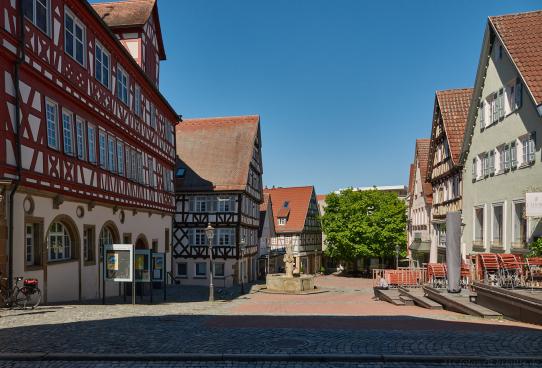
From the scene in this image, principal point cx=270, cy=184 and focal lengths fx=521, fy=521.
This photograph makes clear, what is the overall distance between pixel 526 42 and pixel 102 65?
16850 mm

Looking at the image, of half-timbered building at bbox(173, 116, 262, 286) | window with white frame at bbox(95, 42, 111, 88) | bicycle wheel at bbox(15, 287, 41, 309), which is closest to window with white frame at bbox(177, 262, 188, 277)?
half-timbered building at bbox(173, 116, 262, 286)

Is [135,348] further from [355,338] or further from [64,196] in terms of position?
[64,196]

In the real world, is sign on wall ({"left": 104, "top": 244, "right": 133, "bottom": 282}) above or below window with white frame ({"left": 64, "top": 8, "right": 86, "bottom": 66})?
below

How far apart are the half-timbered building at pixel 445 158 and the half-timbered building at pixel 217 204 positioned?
14.0 m

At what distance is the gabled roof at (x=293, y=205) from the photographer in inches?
2312

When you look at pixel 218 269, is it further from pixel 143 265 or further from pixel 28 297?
pixel 28 297

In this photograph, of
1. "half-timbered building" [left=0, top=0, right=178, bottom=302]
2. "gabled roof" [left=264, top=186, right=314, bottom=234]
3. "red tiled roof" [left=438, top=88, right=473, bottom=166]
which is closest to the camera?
"half-timbered building" [left=0, top=0, right=178, bottom=302]

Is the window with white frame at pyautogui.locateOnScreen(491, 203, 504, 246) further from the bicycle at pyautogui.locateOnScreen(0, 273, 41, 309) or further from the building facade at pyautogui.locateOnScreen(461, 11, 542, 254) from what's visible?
the bicycle at pyautogui.locateOnScreen(0, 273, 41, 309)

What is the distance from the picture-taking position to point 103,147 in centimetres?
2009

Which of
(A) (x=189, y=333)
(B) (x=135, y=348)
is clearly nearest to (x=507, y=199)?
(A) (x=189, y=333)

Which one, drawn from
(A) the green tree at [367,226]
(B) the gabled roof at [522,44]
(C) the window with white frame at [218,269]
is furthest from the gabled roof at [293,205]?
(B) the gabled roof at [522,44]

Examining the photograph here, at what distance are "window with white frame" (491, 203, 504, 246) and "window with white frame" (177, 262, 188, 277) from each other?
2414 cm

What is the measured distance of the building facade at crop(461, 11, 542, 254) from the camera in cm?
1997

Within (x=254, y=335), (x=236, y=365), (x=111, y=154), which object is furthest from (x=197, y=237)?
(x=236, y=365)
